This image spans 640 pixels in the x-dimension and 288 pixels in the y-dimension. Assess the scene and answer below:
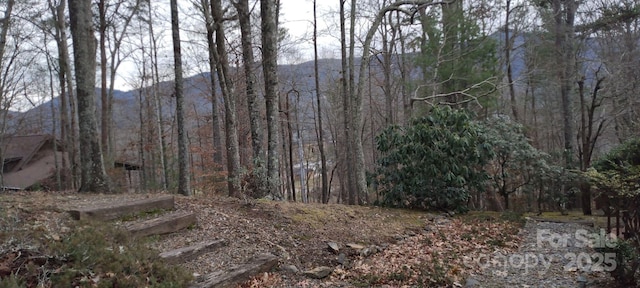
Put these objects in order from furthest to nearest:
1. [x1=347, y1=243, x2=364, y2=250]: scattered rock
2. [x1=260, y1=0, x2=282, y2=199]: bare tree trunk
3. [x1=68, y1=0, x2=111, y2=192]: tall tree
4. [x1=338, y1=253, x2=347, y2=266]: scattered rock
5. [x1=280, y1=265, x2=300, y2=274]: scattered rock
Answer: [x1=260, y1=0, x2=282, y2=199]: bare tree trunk, [x1=68, y1=0, x2=111, y2=192]: tall tree, [x1=347, y1=243, x2=364, y2=250]: scattered rock, [x1=338, y1=253, x2=347, y2=266]: scattered rock, [x1=280, y1=265, x2=300, y2=274]: scattered rock

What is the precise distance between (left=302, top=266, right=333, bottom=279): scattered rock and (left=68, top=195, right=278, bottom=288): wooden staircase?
42 centimetres

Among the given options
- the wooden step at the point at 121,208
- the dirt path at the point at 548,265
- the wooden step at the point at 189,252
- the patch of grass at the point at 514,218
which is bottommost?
the patch of grass at the point at 514,218

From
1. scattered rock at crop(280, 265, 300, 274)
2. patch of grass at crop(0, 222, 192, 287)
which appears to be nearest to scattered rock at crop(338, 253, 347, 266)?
scattered rock at crop(280, 265, 300, 274)

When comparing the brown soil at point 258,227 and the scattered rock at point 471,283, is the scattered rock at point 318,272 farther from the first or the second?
the scattered rock at point 471,283

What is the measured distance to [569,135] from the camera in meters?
10.7

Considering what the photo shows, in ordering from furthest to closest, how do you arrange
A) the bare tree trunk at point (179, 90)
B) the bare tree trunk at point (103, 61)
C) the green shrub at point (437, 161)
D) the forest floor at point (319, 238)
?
the bare tree trunk at point (103, 61)
the bare tree trunk at point (179, 90)
the green shrub at point (437, 161)
the forest floor at point (319, 238)

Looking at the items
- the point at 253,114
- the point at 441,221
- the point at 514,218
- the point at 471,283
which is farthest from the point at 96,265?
the point at 514,218

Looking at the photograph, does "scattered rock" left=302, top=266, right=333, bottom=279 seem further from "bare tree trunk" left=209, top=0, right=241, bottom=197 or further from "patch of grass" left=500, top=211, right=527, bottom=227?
"bare tree trunk" left=209, top=0, right=241, bottom=197

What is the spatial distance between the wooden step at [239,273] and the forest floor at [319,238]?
0.09m

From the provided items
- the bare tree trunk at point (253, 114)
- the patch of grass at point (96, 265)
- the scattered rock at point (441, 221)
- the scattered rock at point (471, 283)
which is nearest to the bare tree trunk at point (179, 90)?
the bare tree trunk at point (253, 114)

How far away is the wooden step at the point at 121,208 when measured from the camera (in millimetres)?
4305

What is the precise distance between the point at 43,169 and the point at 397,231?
2109 cm

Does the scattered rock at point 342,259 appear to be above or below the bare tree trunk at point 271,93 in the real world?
below

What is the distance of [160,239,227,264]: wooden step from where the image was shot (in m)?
3.94
